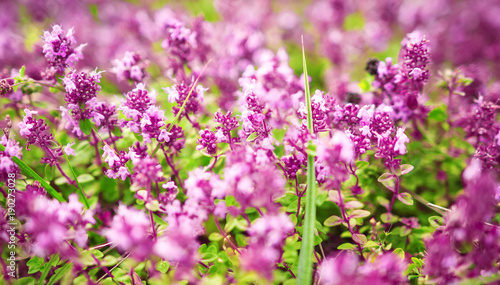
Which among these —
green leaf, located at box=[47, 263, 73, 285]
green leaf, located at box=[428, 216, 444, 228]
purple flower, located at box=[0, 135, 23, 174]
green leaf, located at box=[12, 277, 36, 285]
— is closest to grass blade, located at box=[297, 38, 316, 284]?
green leaf, located at box=[428, 216, 444, 228]

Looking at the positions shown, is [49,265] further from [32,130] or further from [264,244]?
[264,244]

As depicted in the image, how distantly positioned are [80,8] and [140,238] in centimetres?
684

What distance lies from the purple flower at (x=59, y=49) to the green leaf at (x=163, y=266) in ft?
5.37

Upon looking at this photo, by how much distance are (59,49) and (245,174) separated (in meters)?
1.77

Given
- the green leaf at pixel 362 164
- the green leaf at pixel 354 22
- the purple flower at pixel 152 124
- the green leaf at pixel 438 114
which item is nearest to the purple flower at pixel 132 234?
the purple flower at pixel 152 124

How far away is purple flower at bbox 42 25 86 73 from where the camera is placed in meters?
2.34

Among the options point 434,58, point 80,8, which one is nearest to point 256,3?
point 434,58

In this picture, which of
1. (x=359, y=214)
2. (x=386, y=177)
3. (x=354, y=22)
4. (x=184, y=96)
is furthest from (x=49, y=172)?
(x=354, y=22)

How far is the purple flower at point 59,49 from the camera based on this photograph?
234 cm

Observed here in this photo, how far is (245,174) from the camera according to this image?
1740 mm

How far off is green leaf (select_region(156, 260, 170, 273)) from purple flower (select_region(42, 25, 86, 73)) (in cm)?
164

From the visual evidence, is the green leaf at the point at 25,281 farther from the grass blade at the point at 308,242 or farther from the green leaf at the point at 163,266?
the grass blade at the point at 308,242

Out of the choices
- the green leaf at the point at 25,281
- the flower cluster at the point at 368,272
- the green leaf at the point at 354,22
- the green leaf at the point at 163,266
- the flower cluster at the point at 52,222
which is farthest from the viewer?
the green leaf at the point at 354,22

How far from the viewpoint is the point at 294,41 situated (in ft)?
17.9
